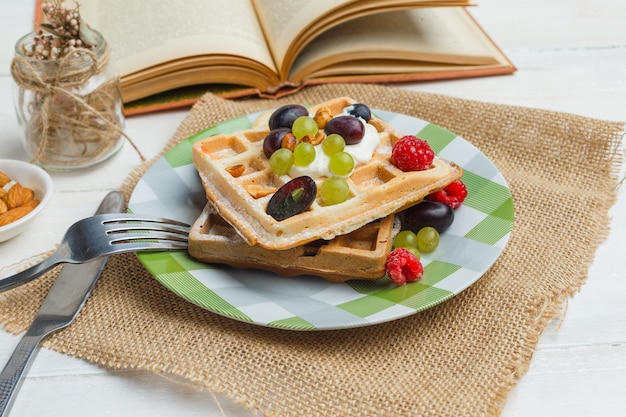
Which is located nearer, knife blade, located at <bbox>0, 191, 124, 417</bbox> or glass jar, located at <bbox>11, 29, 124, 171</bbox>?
knife blade, located at <bbox>0, 191, 124, 417</bbox>

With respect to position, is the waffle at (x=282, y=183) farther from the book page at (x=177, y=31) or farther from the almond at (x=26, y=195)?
the book page at (x=177, y=31)

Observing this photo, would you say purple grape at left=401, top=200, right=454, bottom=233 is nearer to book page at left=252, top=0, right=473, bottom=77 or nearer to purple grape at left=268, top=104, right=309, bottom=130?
purple grape at left=268, top=104, right=309, bottom=130

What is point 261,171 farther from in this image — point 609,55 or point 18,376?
point 609,55

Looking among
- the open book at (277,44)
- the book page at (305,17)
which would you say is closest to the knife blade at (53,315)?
the open book at (277,44)

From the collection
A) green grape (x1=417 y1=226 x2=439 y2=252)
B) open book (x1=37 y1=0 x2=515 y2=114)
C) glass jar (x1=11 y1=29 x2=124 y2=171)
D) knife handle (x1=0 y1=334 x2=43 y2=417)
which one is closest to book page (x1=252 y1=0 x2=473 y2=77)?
open book (x1=37 y1=0 x2=515 y2=114)

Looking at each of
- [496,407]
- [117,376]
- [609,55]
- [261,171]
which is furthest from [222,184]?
[609,55]

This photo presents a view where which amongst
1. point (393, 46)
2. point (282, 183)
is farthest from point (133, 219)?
point (393, 46)

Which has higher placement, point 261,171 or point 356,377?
point 261,171
